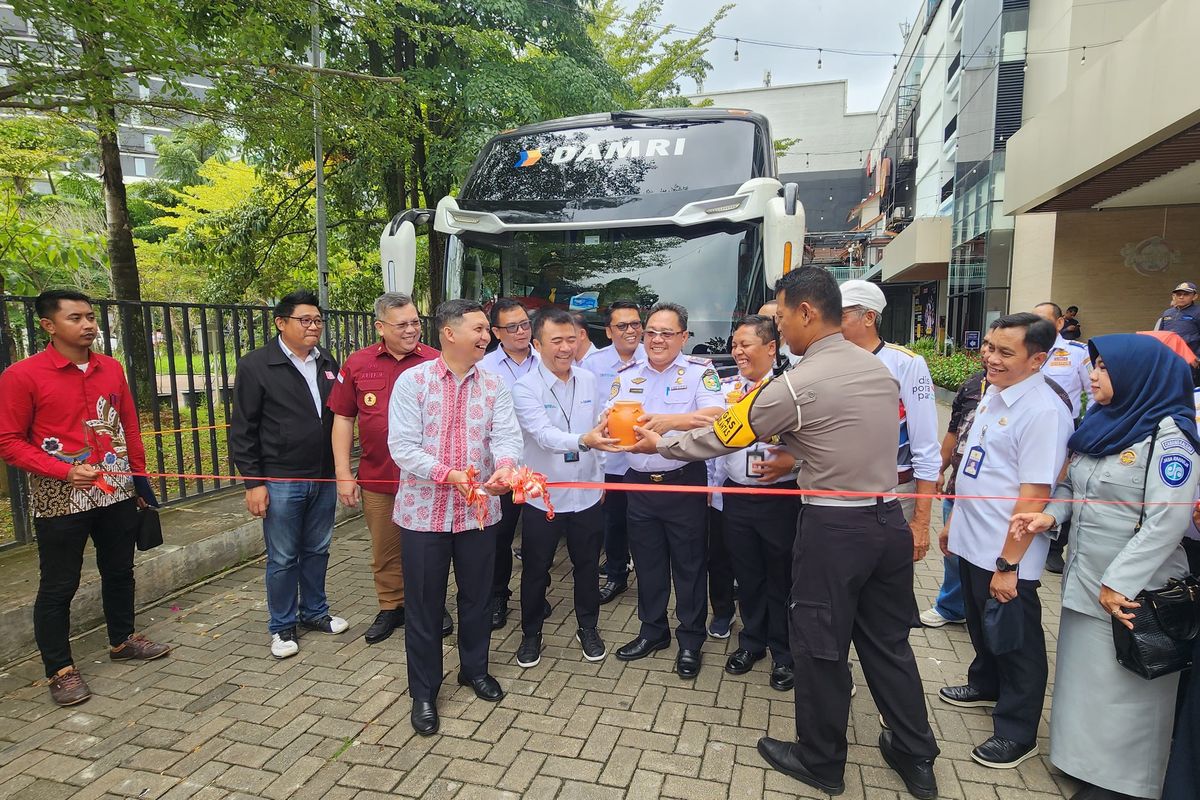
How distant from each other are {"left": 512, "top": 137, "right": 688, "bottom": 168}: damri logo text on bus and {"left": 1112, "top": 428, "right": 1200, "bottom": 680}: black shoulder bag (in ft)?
13.3

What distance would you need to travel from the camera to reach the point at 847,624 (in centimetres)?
257

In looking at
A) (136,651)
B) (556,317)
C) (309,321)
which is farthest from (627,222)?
(136,651)

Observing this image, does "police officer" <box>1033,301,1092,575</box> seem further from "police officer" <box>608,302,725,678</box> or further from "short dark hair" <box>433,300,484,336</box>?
Answer: "short dark hair" <box>433,300,484,336</box>

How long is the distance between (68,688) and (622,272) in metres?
4.21

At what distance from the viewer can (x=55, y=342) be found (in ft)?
11.1

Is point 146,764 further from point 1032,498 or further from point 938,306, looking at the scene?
point 938,306

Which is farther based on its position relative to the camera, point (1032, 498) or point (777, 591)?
point (777, 591)

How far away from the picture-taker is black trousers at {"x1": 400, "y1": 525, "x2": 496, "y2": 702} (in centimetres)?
313

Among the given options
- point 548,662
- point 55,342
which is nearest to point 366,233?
point 55,342

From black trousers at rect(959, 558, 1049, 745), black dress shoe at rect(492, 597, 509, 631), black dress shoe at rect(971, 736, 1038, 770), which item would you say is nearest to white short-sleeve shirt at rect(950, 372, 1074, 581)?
black trousers at rect(959, 558, 1049, 745)

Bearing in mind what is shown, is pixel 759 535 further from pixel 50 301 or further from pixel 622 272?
pixel 50 301

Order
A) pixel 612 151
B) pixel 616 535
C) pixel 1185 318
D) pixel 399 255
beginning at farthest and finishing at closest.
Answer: pixel 1185 318
pixel 612 151
pixel 399 255
pixel 616 535

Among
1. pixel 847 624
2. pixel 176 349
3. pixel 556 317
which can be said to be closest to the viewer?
pixel 847 624

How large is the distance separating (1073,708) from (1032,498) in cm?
82
